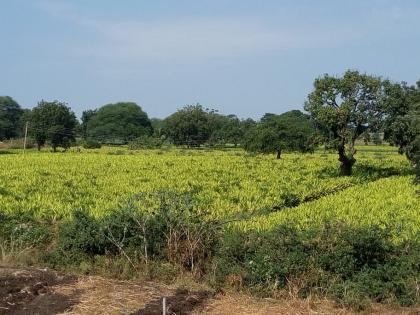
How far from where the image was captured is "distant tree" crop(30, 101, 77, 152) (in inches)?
2527

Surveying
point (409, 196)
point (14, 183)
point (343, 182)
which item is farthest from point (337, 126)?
point (14, 183)

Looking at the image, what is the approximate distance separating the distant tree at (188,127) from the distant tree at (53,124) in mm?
23749

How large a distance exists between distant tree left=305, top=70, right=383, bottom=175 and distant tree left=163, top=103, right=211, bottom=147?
6754 cm

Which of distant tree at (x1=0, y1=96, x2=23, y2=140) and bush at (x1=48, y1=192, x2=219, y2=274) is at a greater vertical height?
distant tree at (x1=0, y1=96, x2=23, y2=140)

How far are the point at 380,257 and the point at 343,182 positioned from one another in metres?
15.0

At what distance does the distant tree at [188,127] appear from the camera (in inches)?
3684

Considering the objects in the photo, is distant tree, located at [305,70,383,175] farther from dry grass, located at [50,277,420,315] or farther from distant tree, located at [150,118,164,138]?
distant tree, located at [150,118,164,138]

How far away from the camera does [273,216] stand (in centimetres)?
1297

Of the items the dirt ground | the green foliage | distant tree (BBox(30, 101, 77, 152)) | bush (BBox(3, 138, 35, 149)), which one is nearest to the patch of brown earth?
the dirt ground

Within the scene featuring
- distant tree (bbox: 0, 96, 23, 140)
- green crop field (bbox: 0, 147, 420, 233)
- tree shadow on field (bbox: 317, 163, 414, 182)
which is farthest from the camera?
distant tree (bbox: 0, 96, 23, 140)

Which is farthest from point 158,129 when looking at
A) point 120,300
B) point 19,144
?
point 120,300

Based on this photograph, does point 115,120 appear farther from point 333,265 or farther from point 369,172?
point 333,265

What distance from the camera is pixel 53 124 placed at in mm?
67562

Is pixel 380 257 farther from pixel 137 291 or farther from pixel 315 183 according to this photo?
pixel 315 183
